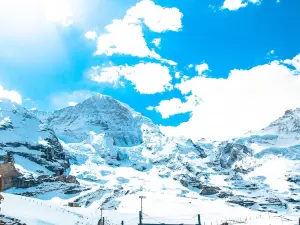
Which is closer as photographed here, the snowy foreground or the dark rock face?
the snowy foreground

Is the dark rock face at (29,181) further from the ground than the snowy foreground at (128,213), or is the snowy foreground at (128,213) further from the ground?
the dark rock face at (29,181)

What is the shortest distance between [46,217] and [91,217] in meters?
16.8

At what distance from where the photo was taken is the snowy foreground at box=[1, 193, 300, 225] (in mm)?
76312

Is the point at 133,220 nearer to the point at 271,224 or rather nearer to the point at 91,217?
the point at 91,217

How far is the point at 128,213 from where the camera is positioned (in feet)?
344

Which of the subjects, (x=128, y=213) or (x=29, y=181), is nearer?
(x=128, y=213)

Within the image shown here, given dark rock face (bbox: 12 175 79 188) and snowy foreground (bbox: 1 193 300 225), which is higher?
dark rock face (bbox: 12 175 79 188)

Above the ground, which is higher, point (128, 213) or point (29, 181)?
point (29, 181)

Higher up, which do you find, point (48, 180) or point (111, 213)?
point (48, 180)

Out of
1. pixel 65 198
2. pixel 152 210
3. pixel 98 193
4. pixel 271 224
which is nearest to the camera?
pixel 271 224

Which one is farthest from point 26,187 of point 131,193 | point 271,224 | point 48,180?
point 271,224

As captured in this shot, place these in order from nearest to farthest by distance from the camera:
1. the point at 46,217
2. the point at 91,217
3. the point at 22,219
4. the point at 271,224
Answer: the point at 22,219 → the point at 46,217 → the point at 271,224 → the point at 91,217

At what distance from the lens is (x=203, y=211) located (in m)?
130

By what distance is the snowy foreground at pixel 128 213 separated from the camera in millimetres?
76312
